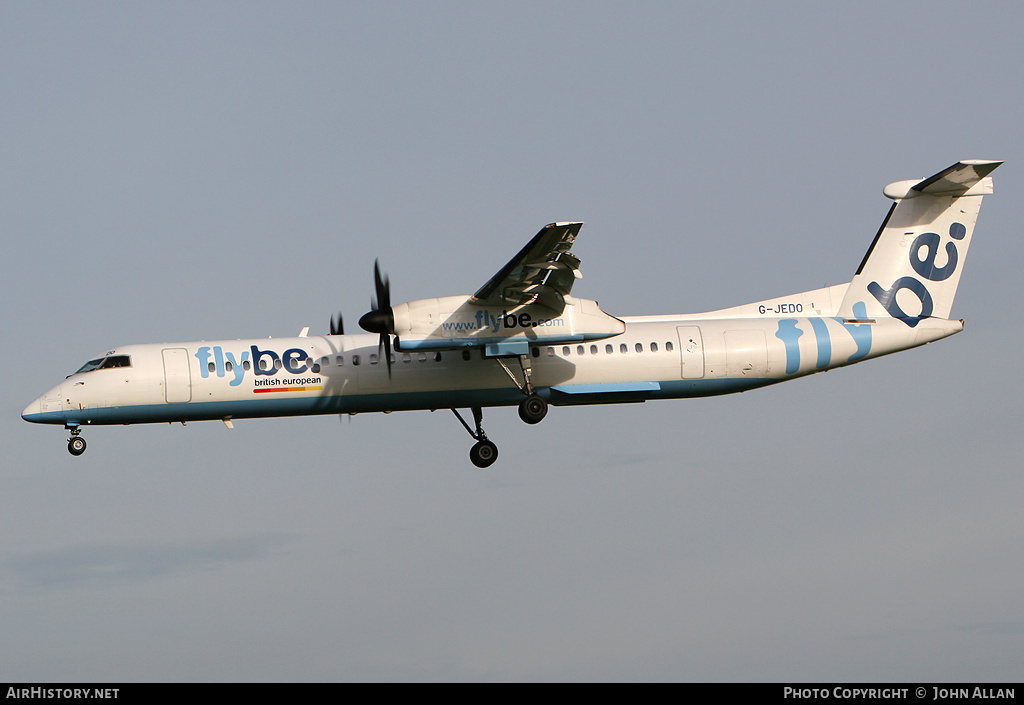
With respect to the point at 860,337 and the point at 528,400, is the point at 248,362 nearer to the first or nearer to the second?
the point at 528,400

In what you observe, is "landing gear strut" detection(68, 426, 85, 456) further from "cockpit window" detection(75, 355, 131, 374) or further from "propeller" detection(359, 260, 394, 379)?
"propeller" detection(359, 260, 394, 379)

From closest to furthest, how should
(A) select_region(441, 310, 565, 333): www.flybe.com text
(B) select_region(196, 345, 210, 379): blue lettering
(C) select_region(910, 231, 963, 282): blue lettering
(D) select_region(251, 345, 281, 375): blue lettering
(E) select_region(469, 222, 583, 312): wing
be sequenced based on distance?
(E) select_region(469, 222, 583, 312): wing < (A) select_region(441, 310, 565, 333): www.flybe.com text < (B) select_region(196, 345, 210, 379): blue lettering < (D) select_region(251, 345, 281, 375): blue lettering < (C) select_region(910, 231, 963, 282): blue lettering

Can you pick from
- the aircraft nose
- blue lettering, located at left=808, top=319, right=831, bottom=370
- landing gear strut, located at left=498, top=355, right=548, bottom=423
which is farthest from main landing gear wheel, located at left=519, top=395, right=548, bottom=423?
the aircraft nose

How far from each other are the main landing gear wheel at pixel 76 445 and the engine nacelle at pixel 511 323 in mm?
7534

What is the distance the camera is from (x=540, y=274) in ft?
75.2

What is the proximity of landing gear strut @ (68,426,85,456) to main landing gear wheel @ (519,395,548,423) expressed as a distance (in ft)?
30.5

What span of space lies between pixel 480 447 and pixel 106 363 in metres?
8.24

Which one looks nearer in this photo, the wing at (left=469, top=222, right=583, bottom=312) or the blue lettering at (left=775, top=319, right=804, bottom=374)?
the wing at (left=469, top=222, right=583, bottom=312)

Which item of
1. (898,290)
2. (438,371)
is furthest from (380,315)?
(898,290)

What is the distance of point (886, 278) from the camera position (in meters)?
27.1

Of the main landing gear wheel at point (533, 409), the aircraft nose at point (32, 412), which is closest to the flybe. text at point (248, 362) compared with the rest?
the aircraft nose at point (32, 412)

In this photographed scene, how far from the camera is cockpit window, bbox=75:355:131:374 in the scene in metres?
24.5
